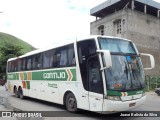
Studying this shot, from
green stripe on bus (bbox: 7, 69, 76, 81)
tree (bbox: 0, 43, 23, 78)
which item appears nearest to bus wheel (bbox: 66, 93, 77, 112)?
green stripe on bus (bbox: 7, 69, 76, 81)

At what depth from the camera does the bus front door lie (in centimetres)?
927

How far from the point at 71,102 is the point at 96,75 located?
2201 mm

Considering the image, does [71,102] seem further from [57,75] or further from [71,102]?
[57,75]

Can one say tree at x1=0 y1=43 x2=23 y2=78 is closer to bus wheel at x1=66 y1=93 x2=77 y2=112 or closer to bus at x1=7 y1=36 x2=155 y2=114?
bus at x1=7 y1=36 x2=155 y2=114

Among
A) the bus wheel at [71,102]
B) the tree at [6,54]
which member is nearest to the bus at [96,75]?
the bus wheel at [71,102]

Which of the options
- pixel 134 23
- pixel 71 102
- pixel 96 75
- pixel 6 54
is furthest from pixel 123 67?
pixel 6 54

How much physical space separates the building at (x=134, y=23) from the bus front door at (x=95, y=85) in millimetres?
26072

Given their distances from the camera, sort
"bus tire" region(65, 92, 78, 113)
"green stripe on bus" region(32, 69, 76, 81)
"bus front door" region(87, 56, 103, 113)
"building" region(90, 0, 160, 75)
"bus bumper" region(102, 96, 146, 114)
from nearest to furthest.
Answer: "bus bumper" region(102, 96, 146, 114)
"bus front door" region(87, 56, 103, 113)
"bus tire" region(65, 92, 78, 113)
"green stripe on bus" region(32, 69, 76, 81)
"building" region(90, 0, 160, 75)

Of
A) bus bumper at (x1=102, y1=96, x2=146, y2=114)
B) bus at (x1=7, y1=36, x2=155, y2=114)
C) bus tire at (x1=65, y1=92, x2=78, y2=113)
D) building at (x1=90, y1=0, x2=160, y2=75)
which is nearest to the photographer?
bus bumper at (x1=102, y1=96, x2=146, y2=114)

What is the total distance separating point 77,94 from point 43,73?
3614mm

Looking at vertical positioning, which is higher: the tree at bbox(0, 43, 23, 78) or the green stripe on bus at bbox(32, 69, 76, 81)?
the tree at bbox(0, 43, 23, 78)

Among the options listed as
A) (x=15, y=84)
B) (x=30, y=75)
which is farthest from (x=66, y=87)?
(x=15, y=84)

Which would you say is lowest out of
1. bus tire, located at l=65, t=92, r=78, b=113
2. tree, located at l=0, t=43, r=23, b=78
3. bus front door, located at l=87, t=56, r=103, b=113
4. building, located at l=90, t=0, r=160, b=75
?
bus tire, located at l=65, t=92, r=78, b=113

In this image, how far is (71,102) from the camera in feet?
36.4
